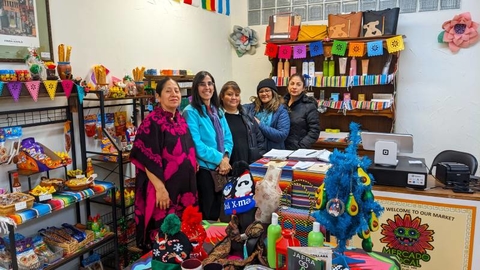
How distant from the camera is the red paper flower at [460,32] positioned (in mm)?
3764

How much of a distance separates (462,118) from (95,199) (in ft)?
12.3

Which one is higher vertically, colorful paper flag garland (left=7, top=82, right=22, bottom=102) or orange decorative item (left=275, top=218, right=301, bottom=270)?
colorful paper flag garland (left=7, top=82, right=22, bottom=102)

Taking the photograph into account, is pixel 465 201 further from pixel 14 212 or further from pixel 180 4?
pixel 180 4

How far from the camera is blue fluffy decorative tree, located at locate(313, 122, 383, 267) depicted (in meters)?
1.32

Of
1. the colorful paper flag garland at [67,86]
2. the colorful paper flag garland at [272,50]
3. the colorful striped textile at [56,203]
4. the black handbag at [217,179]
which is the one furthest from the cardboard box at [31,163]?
the colorful paper flag garland at [272,50]

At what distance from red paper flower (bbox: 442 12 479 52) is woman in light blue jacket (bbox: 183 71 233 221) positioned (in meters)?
2.65

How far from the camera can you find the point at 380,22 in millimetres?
3943

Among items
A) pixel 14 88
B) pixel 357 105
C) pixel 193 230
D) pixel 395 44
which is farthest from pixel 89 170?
pixel 395 44

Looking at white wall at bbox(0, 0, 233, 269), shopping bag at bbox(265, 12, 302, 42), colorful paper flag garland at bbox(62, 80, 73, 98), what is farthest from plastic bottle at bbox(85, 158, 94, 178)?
shopping bag at bbox(265, 12, 302, 42)

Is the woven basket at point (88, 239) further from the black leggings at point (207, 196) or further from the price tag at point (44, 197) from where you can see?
the black leggings at point (207, 196)


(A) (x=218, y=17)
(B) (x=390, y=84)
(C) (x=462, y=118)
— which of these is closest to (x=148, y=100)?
(A) (x=218, y=17)

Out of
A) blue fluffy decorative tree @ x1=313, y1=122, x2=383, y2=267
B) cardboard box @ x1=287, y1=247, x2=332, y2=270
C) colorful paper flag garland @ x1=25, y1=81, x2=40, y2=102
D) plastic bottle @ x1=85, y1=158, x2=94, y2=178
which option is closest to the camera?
cardboard box @ x1=287, y1=247, x2=332, y2=270

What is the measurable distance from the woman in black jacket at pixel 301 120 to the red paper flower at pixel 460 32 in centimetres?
171

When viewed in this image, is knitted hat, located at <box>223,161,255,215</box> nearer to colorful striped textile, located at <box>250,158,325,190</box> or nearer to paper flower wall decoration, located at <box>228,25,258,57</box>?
colorful striped textile, located at <box>250,158,325,190</box>
